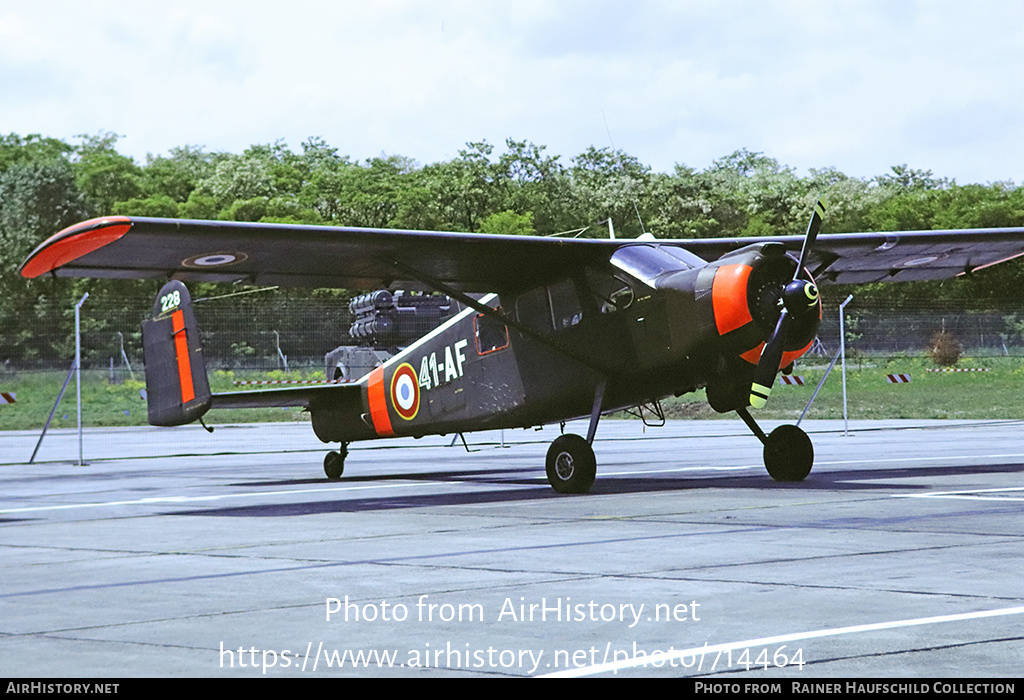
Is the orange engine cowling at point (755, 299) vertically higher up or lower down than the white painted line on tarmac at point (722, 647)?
higher up

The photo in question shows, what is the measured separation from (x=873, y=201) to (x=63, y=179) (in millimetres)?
56174

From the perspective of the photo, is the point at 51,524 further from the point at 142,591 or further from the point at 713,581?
the point at 713,581

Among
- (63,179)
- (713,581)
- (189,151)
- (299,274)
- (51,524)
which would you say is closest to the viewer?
(713,581)

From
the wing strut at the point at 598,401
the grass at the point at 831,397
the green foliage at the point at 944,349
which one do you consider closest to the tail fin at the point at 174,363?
the wing strut at the point at 598,401

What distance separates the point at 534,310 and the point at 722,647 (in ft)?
33.7

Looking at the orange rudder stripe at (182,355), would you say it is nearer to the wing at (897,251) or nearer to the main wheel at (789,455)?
the wing at (897,251)

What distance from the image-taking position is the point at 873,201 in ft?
295

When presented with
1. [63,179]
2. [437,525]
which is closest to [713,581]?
[437,525]

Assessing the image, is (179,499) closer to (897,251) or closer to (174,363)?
(174,363)

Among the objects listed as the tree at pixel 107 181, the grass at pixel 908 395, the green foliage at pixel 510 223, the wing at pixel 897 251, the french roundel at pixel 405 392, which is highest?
the tree at pixel 107 181

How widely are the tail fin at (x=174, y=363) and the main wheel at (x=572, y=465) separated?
546 cm

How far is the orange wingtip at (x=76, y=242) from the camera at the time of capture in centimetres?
1218

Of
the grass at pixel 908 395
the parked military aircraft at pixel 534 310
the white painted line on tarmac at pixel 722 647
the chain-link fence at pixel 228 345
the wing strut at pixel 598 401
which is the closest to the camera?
the white painted line on tarmac at pixel 722 647

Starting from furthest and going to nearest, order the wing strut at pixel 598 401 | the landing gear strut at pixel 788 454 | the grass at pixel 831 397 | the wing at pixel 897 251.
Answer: the grass at pixel 831 397 < the wing at pixel 897 251 < the landing gear strut at pixel 788 454 < the wing strut at pixel 598 401
